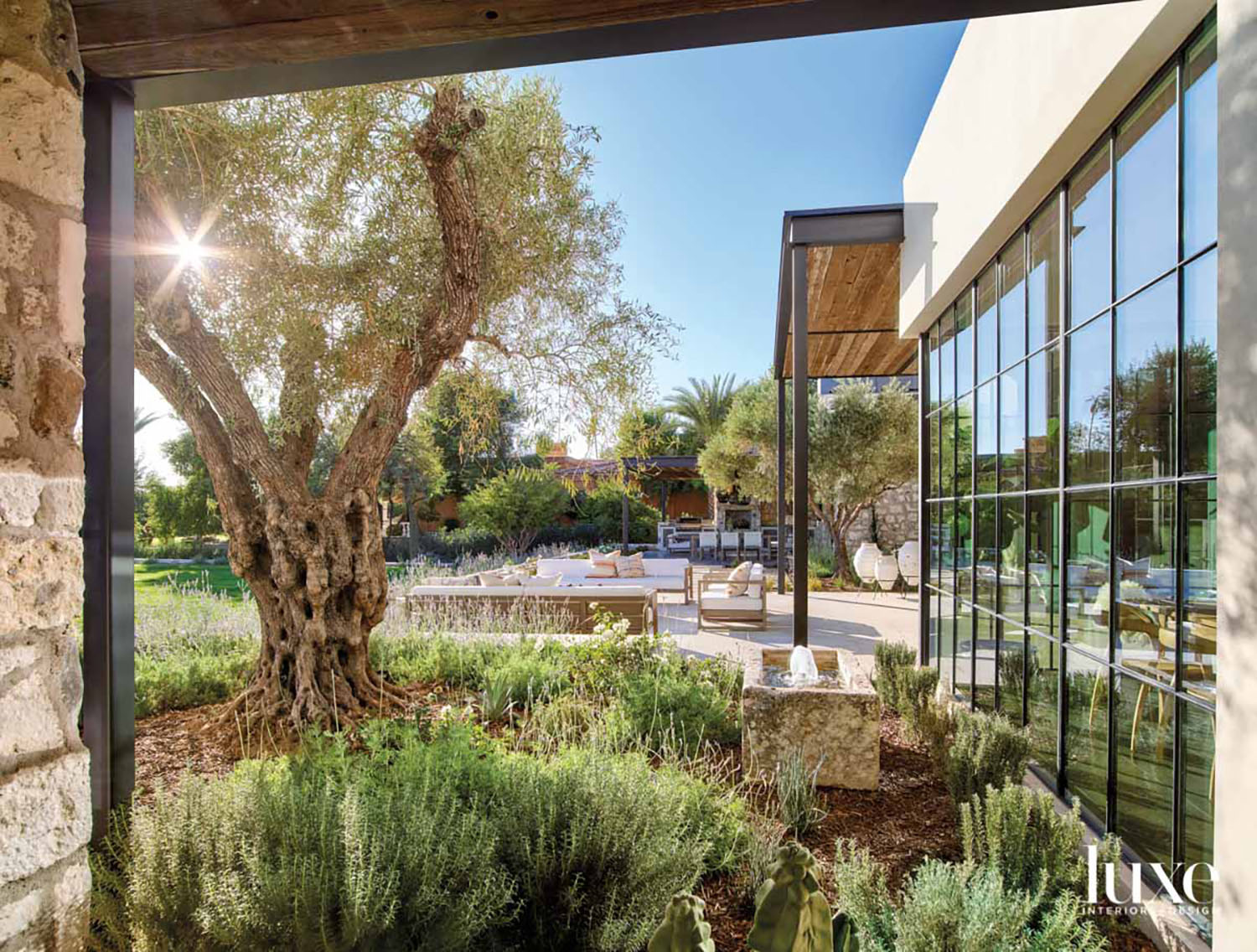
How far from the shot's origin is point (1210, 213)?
6.70ft

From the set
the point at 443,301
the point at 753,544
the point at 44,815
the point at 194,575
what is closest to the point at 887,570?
the point at 753,544

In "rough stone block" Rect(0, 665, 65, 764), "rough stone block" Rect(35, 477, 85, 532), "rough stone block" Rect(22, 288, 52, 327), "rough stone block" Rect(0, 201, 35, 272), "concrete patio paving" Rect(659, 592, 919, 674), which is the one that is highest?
"rough stone block" Rect(0, 201, 35, 272)

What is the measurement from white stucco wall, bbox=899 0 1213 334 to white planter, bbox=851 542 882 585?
6779 millimetres

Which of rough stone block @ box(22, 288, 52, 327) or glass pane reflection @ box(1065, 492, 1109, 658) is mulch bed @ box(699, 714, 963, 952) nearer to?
glass pane reflection @ box(1065, 492, 1109, 658)

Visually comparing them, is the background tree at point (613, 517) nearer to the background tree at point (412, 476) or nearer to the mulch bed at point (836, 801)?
the background tree at point (412, 476)

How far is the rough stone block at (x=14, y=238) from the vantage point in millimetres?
1325

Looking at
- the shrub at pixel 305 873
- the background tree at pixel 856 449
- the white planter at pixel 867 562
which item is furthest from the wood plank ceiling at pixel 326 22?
the background tree at pixel 856 449

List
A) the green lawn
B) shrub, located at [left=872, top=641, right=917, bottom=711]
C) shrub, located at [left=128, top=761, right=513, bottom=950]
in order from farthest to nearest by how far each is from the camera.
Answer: the green lawn, shrub, located at [left=872, top=641, right=917, bottom=711], shrub, located at [left=128, top=761, right=513, bottom=950]

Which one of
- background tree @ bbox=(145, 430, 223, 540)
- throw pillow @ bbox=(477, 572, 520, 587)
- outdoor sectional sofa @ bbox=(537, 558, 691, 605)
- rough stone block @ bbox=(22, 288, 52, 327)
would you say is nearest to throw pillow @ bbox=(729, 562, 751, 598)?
outdoor sectional sofa @ bbox=(537, 558, 691, 605)

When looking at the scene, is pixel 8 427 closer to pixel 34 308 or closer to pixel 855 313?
pixel 34 308

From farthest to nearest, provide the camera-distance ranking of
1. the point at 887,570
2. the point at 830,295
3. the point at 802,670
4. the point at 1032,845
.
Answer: the point at 887,570 → the point at 830,295 → the point at 802,670 → the point at 1032,845

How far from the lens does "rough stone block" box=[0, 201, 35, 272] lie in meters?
1.33

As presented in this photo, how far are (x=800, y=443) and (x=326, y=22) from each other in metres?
4.74

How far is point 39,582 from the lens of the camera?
136 cm
